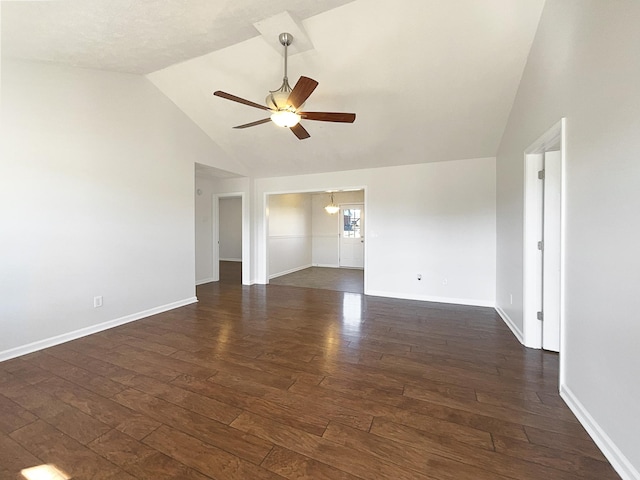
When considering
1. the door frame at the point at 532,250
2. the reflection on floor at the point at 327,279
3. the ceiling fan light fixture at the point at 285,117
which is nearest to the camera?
the ceiling fan light fixture at the point at 285,117

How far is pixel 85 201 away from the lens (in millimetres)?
3098

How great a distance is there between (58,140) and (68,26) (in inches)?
47.0

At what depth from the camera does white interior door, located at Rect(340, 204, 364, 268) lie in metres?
8.49

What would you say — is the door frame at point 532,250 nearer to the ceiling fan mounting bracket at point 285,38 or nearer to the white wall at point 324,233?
the ceiling fan mounting bracket at point 285,38

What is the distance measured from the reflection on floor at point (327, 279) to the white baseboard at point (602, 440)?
3.70 m

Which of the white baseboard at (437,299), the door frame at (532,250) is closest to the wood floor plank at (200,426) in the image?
Result: the door frame at (532,250)

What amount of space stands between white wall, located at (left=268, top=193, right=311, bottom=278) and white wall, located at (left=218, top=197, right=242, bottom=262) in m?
2.38

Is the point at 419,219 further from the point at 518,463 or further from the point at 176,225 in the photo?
the point at 176,225

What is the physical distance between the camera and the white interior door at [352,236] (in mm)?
8492

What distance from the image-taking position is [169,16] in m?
2.27

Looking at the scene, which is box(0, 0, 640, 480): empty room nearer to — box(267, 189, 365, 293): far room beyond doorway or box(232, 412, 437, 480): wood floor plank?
box(232, 412, 437, 480): wood floor plank

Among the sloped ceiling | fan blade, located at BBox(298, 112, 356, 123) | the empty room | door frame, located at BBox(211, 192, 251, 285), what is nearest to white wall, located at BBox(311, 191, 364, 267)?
door frame, located at BBox(211, 192, 251, 285)

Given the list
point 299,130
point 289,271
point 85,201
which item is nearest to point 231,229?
point 289,271

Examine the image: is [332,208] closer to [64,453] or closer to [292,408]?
[292,408]
